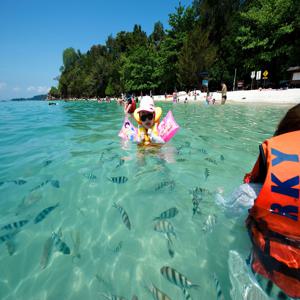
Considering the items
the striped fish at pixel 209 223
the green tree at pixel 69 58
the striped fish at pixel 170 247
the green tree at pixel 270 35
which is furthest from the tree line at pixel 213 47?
the green tree at pixel 69 58

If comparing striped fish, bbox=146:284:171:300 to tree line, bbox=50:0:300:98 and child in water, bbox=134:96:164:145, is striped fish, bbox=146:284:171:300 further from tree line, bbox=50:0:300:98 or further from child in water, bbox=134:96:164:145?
tree line, bbox=50:0:300:98

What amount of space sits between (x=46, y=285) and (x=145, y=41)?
230ft

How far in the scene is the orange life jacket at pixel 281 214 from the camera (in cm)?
195

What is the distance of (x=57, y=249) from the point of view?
9.78 feet

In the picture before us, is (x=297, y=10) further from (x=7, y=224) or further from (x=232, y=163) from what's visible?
(x=7, y=224)

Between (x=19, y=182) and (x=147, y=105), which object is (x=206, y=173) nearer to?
(x=147, y=105)

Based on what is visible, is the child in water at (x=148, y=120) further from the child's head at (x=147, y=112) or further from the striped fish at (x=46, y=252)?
the striped fish at (x=46, y=252)

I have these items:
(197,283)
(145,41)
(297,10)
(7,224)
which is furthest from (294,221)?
(145,41)

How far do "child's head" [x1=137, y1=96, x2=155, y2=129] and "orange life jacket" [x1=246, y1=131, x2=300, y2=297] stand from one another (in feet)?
14.6

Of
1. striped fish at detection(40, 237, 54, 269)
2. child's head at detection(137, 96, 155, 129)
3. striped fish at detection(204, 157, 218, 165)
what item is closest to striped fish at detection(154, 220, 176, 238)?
striped fish at detection(40, 237, 54, 269)

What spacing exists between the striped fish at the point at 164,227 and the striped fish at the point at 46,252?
4.73 ft

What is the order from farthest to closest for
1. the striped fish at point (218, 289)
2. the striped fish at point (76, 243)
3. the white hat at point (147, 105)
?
the white hat at point (147, 105), the striped fish at point (76, 243), the striped fish at point (218, 289)

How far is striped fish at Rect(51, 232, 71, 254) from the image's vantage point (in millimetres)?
2973

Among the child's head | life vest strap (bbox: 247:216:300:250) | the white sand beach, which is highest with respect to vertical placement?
the child's head
